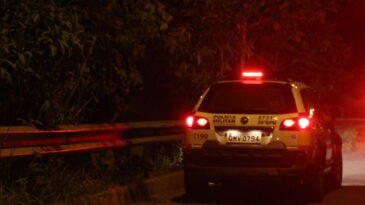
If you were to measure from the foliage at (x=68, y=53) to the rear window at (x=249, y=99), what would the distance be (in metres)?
1.62

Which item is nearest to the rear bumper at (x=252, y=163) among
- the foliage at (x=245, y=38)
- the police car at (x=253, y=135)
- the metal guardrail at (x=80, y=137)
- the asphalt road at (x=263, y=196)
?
the police car at (x=253, y=135)

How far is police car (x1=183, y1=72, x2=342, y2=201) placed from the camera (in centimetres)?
1067

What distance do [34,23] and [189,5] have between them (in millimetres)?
6504

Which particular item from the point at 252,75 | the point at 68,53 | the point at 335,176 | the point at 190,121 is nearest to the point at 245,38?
the point at 335,176

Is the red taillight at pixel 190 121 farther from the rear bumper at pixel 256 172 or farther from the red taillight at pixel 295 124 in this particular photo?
the red taillight at pixel 295 124

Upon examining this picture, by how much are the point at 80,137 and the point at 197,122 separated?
5.03 feet

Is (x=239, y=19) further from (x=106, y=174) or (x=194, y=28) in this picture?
(x=106, y=174)

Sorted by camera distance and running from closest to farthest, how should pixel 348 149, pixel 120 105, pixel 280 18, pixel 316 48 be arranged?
pixel 120 105 < pixel 280 18 < pixel 348 149 < pixel 316 48

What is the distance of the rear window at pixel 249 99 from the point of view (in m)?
10.9

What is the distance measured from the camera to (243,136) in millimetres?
10750

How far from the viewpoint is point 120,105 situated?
14133 millimetres

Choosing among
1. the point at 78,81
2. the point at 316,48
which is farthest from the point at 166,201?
the point at 316,48

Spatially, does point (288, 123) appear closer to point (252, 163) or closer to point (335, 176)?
point (252, 163)

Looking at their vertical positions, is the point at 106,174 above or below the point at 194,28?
below
